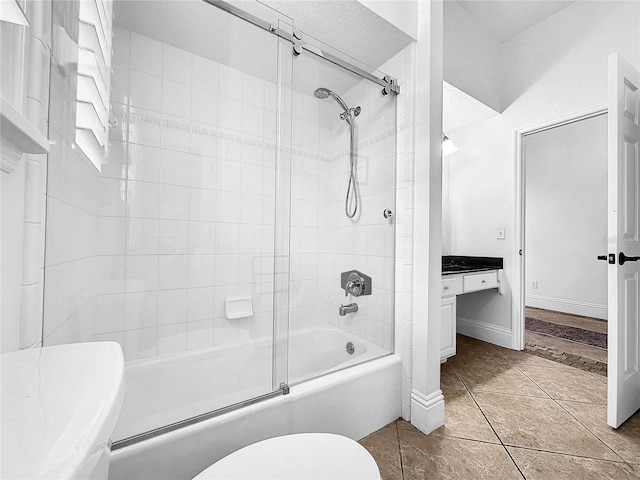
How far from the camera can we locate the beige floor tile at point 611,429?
1.31 meters

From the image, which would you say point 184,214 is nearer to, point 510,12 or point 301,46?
point 301,46

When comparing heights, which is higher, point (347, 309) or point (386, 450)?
point (347, 309)

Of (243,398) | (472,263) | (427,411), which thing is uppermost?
(472,263)

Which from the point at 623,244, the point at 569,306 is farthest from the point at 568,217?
the point at 623,244

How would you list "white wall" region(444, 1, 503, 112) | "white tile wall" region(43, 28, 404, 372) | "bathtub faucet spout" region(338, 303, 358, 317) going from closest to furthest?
"white tile wall" region(43, 28, 404, 372)
"bathtub faucet spout" region(338, 303, 358, 317)
"white wall" region(444, 1, 503, 112)

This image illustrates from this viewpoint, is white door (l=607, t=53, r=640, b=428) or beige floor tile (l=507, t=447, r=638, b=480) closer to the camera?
beige floor tile (l=507, t=447, r=638, b=480)

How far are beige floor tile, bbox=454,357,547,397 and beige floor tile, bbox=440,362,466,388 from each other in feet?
0.14

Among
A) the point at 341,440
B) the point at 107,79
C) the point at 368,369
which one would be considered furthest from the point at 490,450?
the point at 107,79

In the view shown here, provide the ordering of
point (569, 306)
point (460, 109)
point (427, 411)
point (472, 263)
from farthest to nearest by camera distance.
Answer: point (569, 306) → point (472, 263) → point (460, 109) → point (427, 411)

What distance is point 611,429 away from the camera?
1462 millimetres

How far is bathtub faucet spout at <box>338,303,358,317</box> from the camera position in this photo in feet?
5.54

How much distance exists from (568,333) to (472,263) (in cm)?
130

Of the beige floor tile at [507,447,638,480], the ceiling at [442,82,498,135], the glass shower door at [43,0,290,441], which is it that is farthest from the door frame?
the glass shower door at [43,0,290,441]

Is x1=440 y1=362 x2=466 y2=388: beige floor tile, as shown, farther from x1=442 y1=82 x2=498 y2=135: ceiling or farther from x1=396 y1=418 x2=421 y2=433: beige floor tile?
x1=442 y1=82 x2=498 y2=135: ceiling
